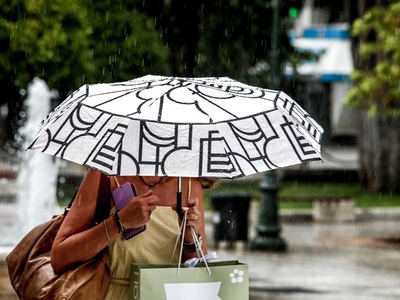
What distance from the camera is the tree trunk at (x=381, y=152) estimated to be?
29.6 m

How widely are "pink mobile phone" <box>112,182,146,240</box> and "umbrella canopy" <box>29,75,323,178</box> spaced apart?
129 mm

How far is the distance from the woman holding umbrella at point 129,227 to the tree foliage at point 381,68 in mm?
14543

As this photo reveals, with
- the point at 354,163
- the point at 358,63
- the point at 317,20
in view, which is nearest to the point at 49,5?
the point at 358,63

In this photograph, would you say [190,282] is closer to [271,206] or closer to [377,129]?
[271,206]

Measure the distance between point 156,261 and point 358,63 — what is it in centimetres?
2623

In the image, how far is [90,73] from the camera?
21000 mm

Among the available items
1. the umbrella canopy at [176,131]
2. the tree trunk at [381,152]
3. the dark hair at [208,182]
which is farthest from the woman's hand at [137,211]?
the tree trunk at [381,152]

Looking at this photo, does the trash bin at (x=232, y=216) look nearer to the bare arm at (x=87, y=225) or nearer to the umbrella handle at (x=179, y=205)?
the umbrella handle at (x=179, y=205)

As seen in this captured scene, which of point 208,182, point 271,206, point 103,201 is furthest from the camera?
point 271,206

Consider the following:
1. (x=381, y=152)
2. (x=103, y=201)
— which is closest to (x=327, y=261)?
(x=103, y=201)

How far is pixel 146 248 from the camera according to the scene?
13.3 feet

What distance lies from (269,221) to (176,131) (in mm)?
13520

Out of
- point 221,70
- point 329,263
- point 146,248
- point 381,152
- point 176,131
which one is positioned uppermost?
point 221,70

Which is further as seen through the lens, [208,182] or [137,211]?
[208,182]
